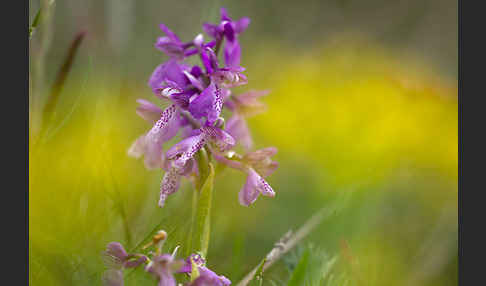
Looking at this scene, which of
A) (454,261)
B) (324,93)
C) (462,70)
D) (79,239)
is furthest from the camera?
(324,93)

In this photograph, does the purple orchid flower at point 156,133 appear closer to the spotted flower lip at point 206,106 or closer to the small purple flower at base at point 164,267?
the spotted flower lip at point 206,106

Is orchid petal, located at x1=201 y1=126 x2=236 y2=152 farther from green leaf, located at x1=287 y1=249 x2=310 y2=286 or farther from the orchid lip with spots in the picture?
green leaf, located at x1=287 y1=249 x2=310 y2=286

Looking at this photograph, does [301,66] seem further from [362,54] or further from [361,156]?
[361,156]

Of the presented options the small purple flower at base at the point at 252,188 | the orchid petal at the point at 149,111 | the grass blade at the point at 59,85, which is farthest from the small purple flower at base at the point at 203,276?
the grass blade at the point at 59,85

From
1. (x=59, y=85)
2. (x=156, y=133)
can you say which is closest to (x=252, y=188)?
(x=156, y=133)

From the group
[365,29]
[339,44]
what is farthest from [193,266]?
[365,29]

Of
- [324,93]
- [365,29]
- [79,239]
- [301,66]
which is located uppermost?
[365,29]

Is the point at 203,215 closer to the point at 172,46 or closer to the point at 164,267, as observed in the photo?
the point at 164,267
